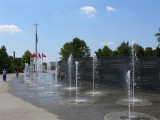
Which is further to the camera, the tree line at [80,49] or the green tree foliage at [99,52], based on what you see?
the green tree foliage at [99,52]

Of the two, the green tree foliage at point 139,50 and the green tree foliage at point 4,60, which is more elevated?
the green tree foliage at point 139,50

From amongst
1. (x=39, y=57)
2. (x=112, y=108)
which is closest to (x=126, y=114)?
(x=112, y=108)

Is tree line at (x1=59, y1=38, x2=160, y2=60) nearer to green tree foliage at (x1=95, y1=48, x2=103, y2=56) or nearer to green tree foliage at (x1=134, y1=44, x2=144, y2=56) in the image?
green tree foliage at (x1=134, y1=44, x2=144, y2=56)

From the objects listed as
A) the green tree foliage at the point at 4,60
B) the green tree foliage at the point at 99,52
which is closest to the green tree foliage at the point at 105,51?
the green tree foliage at the point at 99,52

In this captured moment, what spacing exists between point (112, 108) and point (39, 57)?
1559 inches

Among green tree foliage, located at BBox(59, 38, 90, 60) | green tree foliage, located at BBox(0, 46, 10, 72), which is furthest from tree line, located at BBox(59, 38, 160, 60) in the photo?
green tree foliage, located at BBox(0, 46, 10, 72)

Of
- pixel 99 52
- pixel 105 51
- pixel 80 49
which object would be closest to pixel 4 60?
pixel 80 49

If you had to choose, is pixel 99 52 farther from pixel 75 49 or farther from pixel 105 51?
pixel 75 49

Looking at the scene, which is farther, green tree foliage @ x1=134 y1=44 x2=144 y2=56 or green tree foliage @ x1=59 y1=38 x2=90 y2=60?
green tree foliage @ x1=59 y1=38 x2=90 y2=60

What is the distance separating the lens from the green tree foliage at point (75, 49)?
64.2m

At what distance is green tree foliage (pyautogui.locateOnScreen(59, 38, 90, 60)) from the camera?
64188 millimetres

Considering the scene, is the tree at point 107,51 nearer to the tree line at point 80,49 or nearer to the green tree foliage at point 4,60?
the tree line at point 80,49

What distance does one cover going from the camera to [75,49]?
6469 cm

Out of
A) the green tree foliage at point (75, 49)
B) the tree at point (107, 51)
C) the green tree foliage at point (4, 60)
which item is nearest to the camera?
the green tree foliage at point (4, 60)
